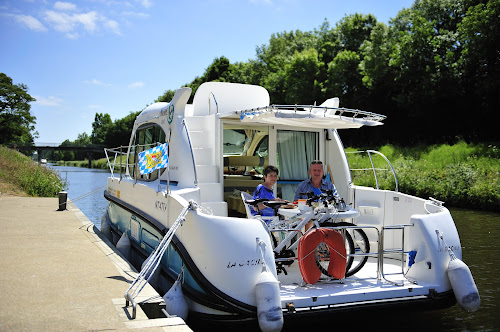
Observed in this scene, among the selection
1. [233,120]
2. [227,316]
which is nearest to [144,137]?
[233,120]

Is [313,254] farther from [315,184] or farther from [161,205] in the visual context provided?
[161,205]

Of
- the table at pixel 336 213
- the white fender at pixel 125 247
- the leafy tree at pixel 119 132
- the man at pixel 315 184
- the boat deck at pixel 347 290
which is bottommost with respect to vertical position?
the white fender at pixel 125 247

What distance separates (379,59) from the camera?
31703mm

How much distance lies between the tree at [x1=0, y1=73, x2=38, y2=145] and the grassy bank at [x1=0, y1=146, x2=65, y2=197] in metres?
33.9

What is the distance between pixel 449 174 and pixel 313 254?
18.1m

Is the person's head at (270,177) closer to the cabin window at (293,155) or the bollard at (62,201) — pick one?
the cabin window at (293,155)

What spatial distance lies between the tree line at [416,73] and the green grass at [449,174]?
9.73 ft

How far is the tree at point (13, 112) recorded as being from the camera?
171 ft

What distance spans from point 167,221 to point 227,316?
178 centimetres

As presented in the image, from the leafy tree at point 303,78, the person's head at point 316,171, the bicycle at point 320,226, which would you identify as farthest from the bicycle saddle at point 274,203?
the leafy tree at point 303,78

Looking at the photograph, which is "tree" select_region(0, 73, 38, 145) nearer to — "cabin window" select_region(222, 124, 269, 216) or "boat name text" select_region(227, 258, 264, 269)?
"cabin window" select_region(222, 124, 269, 216)

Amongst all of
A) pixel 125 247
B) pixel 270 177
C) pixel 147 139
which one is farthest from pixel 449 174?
pixel 125 247

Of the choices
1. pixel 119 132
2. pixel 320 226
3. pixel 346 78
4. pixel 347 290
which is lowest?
pixel 347 290

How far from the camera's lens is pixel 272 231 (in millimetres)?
4992
